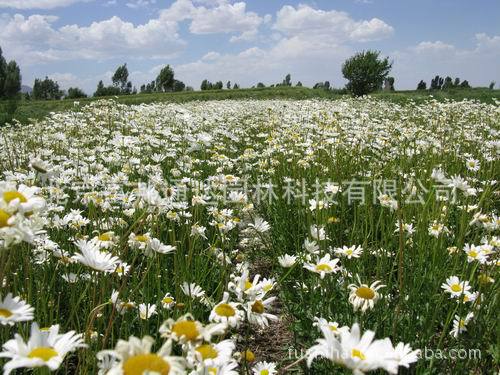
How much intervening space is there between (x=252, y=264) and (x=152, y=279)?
1.18 m

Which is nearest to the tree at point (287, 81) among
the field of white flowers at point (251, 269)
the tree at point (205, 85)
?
the tree at point (205, 85)

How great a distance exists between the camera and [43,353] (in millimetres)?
1021

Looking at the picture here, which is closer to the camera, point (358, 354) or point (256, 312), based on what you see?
point (358, 354)

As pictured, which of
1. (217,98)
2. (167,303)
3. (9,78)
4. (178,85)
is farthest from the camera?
(178,85)

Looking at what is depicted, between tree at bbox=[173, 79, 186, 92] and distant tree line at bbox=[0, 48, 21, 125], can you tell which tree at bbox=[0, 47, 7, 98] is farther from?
tree at bbox=[173, 79, 186, 92]

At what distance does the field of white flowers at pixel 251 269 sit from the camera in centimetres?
117

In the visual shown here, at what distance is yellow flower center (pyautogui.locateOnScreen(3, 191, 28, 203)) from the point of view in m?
1.23

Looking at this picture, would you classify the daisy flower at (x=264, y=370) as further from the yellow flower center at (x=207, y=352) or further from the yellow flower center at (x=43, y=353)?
the yellow flower center at (x=43, y=353)

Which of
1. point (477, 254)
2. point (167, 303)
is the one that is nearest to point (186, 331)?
point (167, 303)

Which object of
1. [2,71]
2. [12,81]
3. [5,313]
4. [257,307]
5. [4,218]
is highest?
[2,71]

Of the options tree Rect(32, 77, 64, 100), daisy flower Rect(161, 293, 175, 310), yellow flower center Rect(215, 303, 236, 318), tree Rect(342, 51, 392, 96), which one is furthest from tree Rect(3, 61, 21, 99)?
yellow flower center Rect(215, 303, 236, 318)

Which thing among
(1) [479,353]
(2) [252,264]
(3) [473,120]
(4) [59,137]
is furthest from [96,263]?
(3) [473,120]

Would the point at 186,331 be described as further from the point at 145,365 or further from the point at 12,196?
the point at 12,196

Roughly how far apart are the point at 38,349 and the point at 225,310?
0.56 metres
